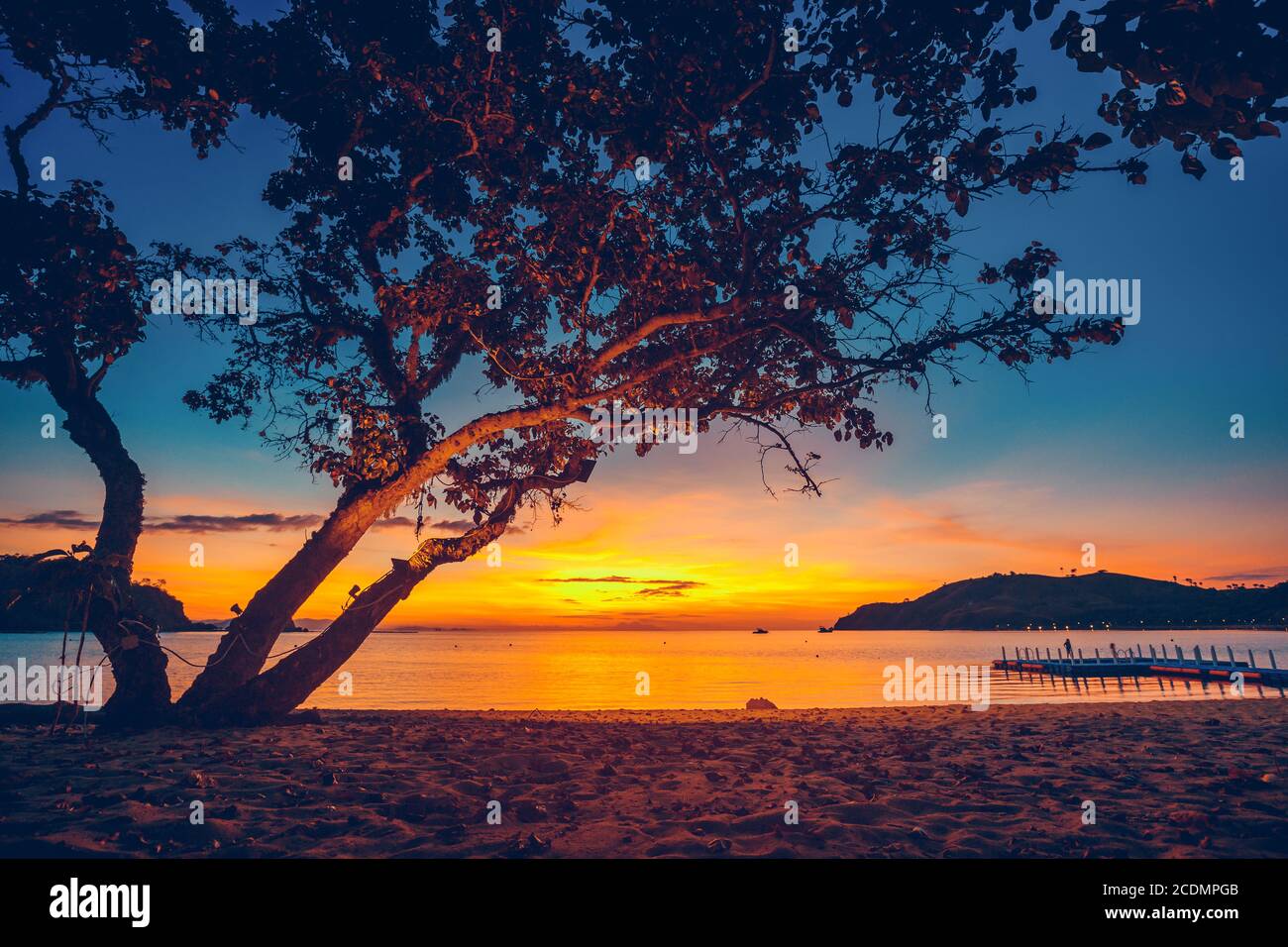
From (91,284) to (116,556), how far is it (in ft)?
14.1

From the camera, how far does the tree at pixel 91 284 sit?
10703mm

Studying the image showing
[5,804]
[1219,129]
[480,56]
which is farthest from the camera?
[480,56]

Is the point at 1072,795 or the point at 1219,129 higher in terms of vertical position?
the point at 1219,129

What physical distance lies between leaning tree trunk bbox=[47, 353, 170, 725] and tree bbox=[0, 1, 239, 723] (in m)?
0.02

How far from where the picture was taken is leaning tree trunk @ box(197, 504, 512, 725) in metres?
12.3

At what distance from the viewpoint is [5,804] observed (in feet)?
22.4

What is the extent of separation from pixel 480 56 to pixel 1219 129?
29.6 feet

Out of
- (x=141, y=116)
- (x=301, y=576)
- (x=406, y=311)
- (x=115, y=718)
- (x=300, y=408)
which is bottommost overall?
(x=115, y=718)

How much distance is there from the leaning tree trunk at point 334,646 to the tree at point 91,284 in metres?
1.28
